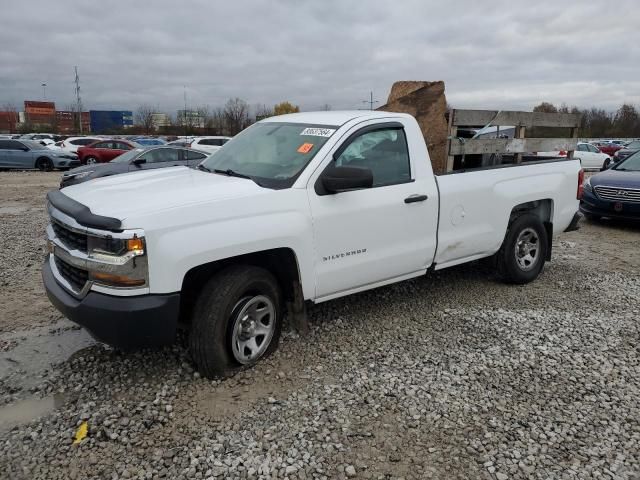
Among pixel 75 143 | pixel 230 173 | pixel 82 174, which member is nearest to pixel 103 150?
pixel 75 143

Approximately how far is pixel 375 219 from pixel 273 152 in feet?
3.35

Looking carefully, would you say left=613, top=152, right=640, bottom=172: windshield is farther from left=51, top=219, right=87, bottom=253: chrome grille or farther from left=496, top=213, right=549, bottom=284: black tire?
left=51, top=219, right=87, bottom=253: chrome grille

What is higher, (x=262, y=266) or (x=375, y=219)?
(x=375, y=219)

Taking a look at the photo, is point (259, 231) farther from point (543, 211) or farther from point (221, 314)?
point (543, 211)

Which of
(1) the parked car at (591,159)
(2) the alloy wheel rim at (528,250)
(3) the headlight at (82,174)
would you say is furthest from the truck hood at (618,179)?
(1) the parked car at (591,159)

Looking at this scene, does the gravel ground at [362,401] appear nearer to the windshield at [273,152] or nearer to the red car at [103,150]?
the windshield at [273,152]

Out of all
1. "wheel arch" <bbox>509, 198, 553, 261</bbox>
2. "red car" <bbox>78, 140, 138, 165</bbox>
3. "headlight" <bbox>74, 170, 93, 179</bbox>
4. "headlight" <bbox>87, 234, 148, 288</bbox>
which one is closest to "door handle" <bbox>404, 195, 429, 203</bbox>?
"wheel arch" <bbox>509, 198, 553, 261</bbox>

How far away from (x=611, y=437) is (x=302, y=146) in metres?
2.91

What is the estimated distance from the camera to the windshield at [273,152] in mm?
3902

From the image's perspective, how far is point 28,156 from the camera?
21859 mm

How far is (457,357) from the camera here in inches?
159

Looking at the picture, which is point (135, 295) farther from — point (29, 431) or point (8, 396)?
point (8, 396)

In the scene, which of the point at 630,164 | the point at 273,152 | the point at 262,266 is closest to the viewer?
the point at 262,266

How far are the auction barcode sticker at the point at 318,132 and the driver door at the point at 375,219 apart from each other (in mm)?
162
